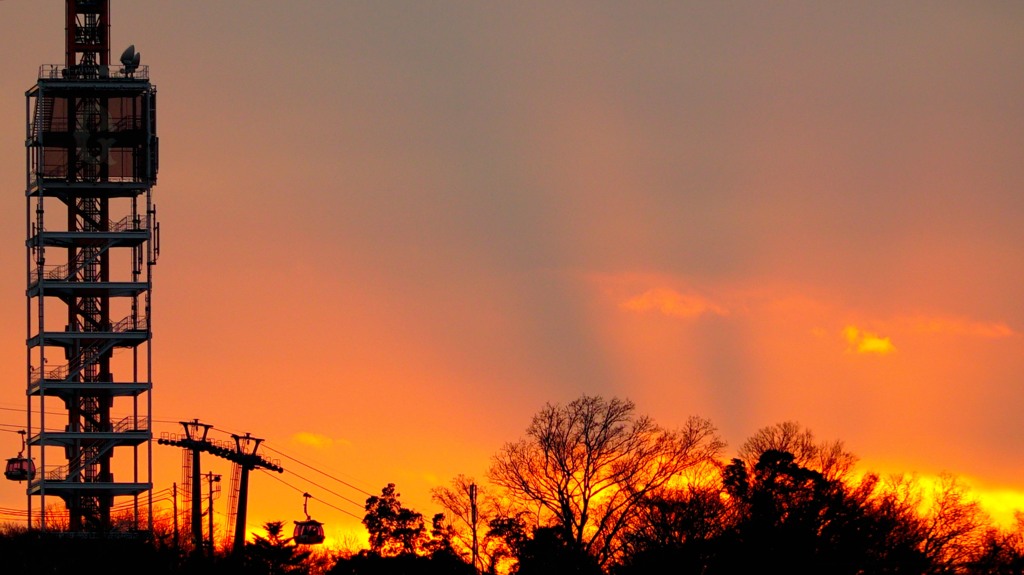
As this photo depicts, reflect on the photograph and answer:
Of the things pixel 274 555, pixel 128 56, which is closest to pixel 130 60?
pixel 128 56

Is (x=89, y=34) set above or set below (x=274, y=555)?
above

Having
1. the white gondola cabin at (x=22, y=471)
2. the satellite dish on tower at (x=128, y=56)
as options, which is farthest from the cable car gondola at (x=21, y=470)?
the satellite dish on tower at (x=128, y=56)

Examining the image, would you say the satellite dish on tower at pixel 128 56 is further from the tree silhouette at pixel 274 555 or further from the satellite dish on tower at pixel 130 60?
the tree silhouette at pixel 274 555

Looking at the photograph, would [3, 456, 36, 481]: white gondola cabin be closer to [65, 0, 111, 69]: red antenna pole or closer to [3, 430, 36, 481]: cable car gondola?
[3, 430, 36, 481]: cable car gondola

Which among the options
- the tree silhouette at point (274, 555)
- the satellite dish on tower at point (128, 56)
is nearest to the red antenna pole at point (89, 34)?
the satellite dish on tower at point (128, 56)

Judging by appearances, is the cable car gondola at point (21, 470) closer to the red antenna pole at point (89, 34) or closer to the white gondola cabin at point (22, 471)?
the white gondola cabin at point (22, 471)

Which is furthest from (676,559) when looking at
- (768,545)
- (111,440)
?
(111,440)

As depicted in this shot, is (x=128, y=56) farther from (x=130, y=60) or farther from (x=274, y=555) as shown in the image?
(x=274, y=555)

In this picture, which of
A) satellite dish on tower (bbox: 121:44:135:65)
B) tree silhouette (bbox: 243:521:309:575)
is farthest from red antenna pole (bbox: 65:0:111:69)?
tree silhouette (bbox: 243:521:309:575)

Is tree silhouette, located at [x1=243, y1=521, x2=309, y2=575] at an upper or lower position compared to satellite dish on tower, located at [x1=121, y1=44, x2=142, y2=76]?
lower

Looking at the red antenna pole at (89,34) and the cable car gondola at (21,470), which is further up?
the red antenna pole at (89,34)

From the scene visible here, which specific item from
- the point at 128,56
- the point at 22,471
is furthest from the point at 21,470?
the point at 128,56

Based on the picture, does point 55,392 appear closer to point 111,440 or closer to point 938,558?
point 111,440

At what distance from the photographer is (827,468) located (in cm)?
10962
